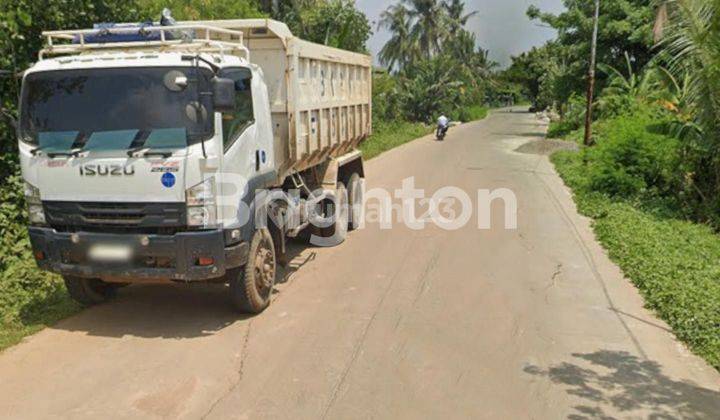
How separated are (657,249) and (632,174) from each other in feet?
16.2

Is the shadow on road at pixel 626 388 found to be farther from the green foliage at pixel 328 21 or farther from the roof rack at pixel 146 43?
the green foliage at pixel 328 21

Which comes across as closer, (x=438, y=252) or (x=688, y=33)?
(x=438, y=252)

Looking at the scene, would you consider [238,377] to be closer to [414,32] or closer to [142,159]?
[142,159]

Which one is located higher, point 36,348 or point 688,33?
point 688,33

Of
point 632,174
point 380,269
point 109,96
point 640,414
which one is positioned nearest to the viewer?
point 640,414

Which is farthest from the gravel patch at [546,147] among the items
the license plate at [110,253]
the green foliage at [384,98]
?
the license plate at [110,253]

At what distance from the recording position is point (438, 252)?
9023 millimetres

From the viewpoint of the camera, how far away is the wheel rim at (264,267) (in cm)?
629

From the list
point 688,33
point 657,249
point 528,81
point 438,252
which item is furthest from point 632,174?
point 528,81

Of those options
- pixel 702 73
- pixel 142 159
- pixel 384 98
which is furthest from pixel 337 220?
pixel 384 98

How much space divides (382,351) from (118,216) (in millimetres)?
2637

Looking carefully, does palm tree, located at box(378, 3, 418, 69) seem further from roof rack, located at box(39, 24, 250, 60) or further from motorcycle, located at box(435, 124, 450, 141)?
roof rack, located at box(39, 24, 250, 60)

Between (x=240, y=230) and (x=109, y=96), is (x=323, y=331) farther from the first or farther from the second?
(x=109, y=96)

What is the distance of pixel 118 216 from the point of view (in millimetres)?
5453
